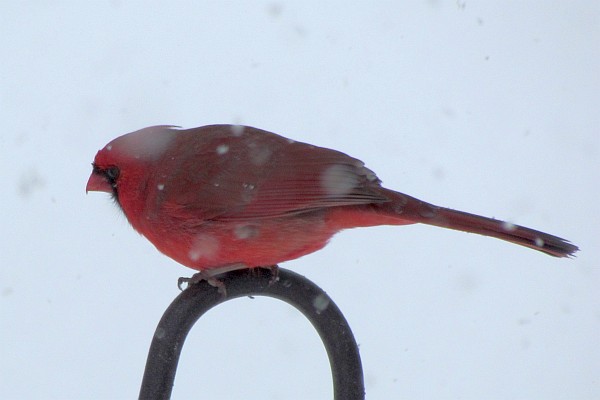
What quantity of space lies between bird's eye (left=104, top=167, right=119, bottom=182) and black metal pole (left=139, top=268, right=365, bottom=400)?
0.50 meters

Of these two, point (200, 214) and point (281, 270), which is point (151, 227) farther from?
point (281, 270)

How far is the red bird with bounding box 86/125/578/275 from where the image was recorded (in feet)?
8.66

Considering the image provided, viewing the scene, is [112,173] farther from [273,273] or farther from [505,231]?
[505,231]

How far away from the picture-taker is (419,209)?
2.66 metres

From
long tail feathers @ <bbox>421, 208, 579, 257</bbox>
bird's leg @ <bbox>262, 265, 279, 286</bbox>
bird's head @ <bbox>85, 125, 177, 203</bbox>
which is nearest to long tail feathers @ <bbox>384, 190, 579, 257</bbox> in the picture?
long tail feathers @ <bbox>421, 208, 579, 257</bbox>

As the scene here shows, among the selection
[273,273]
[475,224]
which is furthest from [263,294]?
[475,224]

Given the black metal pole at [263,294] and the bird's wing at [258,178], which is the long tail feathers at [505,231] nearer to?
the bird's wing at [258,178]

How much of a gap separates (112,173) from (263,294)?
0.67m

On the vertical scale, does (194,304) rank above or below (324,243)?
below

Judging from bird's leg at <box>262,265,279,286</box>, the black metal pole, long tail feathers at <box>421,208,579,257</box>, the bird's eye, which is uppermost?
the bird's eye

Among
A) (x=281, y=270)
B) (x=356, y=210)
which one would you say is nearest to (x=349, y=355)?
(x=281, y=270)

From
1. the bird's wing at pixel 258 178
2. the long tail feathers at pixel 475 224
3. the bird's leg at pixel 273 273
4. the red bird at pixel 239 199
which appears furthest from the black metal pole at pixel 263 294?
the long tail feathers at pixel 475 224

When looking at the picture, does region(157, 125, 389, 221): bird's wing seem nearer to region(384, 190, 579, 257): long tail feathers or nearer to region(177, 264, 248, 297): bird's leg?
Answer: region(384, 190, 579, 257): long tail feathers

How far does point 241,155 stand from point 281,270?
0.52 m
